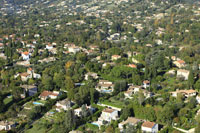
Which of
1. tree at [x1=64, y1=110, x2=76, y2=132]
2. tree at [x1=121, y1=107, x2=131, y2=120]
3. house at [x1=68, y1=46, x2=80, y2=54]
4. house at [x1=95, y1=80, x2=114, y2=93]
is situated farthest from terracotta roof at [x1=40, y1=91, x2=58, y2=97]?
house at [x1=68, y1=46, x2=80, y2=54]

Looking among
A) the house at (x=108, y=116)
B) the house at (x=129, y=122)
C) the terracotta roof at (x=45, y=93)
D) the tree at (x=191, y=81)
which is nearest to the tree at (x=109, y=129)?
the house at (x=129, y=122)

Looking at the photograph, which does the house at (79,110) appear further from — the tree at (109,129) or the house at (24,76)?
the house at (24,76)

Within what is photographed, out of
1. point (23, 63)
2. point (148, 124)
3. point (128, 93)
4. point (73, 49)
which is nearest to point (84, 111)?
point (148, 124)

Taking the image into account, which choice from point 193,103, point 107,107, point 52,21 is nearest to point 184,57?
point 193,103

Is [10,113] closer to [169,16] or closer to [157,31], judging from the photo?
[157,31]

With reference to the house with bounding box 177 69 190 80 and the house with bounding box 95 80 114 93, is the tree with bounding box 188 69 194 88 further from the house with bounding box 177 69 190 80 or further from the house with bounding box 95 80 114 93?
the house with bounding box 95 80 114 93

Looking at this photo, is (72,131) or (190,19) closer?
(72,131)

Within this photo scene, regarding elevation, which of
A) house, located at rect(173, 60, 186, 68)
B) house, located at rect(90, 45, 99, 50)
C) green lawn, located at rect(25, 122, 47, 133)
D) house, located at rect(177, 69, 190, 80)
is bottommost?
house, located at rect(173, 60, 186, 68)

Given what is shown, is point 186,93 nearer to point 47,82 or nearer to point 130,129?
point 130,129
